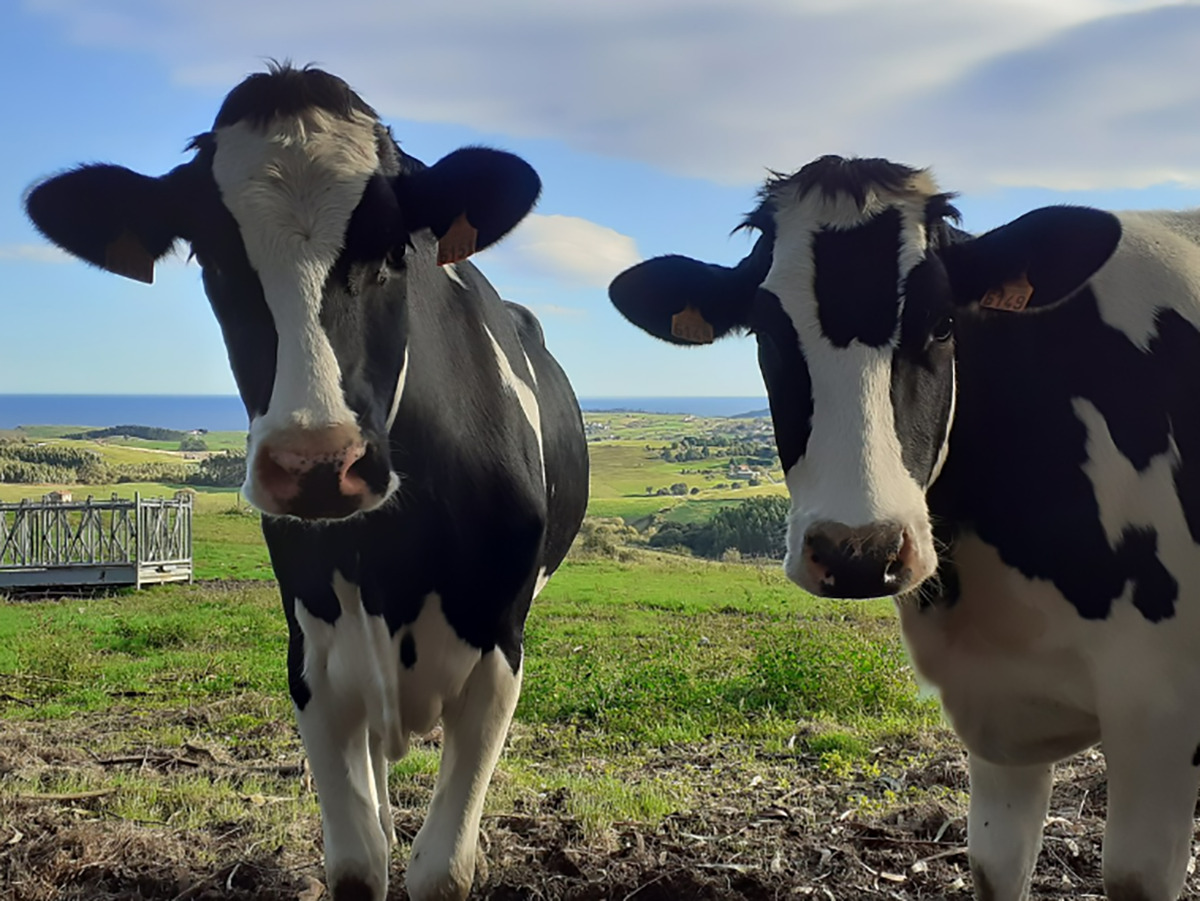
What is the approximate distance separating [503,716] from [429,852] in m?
0.53

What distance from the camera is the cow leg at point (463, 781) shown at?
12.6ft

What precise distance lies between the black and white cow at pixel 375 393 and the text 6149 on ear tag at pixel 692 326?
0.65m

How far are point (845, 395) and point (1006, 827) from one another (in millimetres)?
1967

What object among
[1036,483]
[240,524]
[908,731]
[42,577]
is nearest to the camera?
[1036,483]

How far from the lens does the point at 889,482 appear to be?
2770 millimetres

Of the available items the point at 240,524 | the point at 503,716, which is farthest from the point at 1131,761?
the point at 240,524

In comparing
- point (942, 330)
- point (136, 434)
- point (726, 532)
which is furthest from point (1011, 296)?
point (136, 434)

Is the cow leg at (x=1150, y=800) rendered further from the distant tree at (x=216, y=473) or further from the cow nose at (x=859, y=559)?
the distant tree at (x=216, y=473)

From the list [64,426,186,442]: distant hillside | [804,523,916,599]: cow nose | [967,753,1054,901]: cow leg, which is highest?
[804,523,916,599]: cow nose

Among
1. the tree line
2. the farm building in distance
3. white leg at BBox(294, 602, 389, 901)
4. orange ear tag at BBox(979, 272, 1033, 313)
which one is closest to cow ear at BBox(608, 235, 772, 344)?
orange ear tag at BBox(979, 272, 1033, 313)

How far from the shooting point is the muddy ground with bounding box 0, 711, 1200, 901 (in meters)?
4.41

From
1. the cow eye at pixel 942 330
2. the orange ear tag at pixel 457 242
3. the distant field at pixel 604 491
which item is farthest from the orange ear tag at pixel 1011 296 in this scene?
the orange ear tag at pixel 457 242

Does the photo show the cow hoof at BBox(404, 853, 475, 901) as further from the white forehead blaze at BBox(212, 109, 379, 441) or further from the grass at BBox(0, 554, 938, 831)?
the white forehead blaze at BBox(212, 109, 379, 441)

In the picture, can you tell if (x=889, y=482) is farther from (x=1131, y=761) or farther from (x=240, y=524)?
(x=240, y=524)
